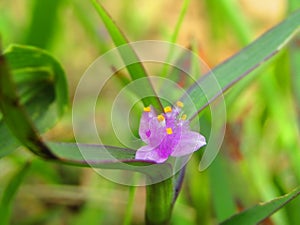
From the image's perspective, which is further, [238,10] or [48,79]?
[238,10]

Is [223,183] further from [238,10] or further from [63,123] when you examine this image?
[63,123]

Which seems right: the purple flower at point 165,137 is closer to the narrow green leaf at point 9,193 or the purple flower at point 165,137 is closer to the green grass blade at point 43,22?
the narrow green leaf at point 9,193

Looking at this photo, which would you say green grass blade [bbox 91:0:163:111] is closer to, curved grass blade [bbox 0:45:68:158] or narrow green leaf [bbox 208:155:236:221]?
curved grass blade [bbox 0:45:68:158]

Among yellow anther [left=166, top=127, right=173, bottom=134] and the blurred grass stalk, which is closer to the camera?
yellow anther [left=166, top=127, right=173, bottom=134]

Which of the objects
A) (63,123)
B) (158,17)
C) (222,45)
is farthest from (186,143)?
(158,17)

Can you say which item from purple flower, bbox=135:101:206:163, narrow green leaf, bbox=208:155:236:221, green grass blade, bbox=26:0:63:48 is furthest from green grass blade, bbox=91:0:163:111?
green grass blade, bbox=26:0:63:48

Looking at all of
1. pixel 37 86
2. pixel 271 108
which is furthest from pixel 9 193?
pixel 271 108
